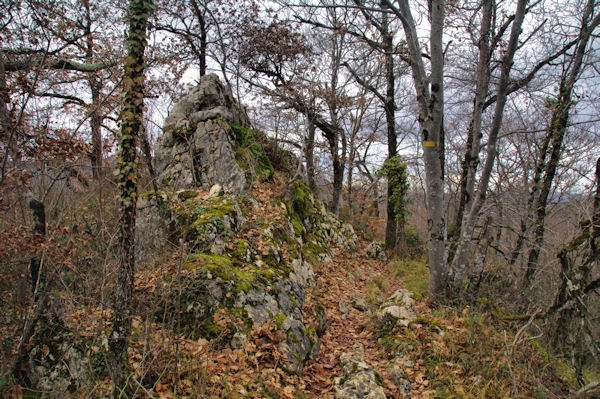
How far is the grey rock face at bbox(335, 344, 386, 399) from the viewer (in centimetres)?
328

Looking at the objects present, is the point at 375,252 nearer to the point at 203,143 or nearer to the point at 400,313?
the point at 400,313

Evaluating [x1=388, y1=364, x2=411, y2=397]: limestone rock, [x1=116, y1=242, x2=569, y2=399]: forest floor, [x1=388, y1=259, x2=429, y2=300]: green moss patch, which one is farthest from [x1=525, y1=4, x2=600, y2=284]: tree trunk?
[x1=388, y1=364, x2=411, y2=397]: limestone rock

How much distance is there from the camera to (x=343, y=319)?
562cm

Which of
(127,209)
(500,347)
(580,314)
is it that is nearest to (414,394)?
(500,347)

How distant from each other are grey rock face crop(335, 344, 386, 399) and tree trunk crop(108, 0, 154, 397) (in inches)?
92.7

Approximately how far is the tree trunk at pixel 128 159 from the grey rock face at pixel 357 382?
2.35m

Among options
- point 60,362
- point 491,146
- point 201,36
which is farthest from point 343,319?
point 201,36

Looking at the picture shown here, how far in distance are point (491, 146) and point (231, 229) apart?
528 centimetres

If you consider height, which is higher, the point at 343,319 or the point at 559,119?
the point at 559,119

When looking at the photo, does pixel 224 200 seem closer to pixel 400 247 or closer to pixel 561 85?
pixel 400 247

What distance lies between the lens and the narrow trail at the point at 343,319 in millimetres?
3738

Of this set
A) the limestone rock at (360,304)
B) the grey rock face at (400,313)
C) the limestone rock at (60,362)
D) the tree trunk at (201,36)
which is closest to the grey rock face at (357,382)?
the grey rock face at (400,313)

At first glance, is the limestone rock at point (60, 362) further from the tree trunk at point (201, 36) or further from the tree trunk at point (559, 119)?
the tree trunk at point (201, 36)

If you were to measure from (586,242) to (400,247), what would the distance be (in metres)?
8.42
